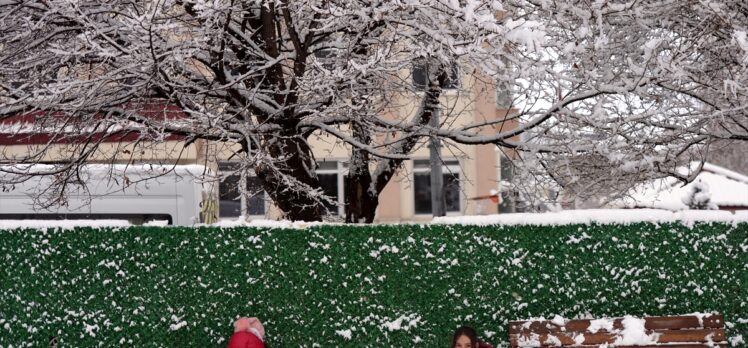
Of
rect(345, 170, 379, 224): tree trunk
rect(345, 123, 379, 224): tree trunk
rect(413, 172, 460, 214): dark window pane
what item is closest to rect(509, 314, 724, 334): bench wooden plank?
rect(345, 123, 379, 224): tree trunk

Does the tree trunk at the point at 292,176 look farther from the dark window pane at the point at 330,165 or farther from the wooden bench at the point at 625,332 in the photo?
the dark window pane at the point at 330,165

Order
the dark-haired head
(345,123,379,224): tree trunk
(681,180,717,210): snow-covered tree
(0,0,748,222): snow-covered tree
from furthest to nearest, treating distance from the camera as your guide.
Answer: (681,180,717,210): snow-covered tree → (345,123,379,224): tree trunk → (0,0,748,222): snow-covered tree → the dark-haired head

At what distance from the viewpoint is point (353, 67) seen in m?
9.85

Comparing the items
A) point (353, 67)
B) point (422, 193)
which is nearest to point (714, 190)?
point (422, 193)

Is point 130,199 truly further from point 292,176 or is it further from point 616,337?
point 616,337

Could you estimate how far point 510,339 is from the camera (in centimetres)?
860

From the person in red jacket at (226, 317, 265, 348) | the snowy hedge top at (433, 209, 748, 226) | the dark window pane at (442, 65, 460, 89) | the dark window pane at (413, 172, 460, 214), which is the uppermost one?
the dark window pane at (442, 65, 460, 89)

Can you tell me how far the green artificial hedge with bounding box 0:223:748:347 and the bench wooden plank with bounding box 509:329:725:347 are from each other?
0.26 m

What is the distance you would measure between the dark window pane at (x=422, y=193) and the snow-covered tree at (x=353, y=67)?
44.3 feet

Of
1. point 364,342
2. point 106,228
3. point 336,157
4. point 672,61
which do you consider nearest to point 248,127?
point 106,228

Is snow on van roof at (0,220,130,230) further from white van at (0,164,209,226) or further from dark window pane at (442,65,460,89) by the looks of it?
dark window pane at (442,65,460,89)

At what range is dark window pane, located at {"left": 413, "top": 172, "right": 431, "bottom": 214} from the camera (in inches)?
1046

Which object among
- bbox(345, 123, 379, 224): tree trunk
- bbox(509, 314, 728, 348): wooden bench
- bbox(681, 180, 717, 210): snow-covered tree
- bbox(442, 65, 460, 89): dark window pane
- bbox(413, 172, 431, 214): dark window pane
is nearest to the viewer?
bbox(509, 314, 728, 348): wooden bench

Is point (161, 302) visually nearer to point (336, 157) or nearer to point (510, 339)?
point (510, 339)
